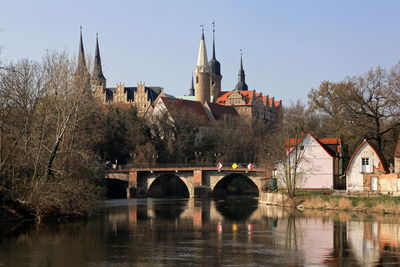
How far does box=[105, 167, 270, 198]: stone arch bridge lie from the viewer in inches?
3137

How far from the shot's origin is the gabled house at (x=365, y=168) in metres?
57.2

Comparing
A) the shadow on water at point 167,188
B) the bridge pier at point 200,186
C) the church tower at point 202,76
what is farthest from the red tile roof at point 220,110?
the bridge pier at point 200,186

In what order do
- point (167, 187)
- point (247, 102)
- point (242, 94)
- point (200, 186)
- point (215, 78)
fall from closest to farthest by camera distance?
point (200, 186) → point (167, 187) → point (247, 102) → point (242, 94) → point (215, 78)

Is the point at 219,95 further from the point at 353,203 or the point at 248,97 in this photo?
the point at 353,203

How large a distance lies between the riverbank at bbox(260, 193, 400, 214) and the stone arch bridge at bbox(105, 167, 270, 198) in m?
22.3

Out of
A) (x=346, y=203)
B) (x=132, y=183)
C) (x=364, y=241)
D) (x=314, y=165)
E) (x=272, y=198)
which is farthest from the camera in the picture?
(x=132, y=183)

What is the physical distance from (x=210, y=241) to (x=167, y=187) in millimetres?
56387

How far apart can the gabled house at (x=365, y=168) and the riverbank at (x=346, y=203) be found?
5.25 metres

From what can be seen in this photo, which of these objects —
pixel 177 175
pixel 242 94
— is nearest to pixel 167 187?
pixel 177 175

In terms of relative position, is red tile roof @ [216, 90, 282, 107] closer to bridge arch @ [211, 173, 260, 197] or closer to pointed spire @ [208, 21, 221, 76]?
pointed spire @ [208, 21, 221, 76]

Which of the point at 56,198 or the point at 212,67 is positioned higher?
the point at 212,67

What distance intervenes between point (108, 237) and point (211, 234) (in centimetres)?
525

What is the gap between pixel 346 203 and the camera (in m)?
49.8

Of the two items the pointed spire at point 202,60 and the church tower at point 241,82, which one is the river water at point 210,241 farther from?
the church tower at point 241,82
